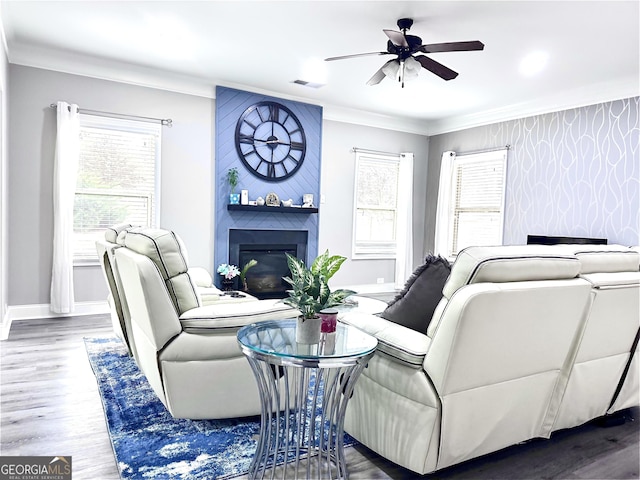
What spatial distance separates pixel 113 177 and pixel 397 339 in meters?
4.36

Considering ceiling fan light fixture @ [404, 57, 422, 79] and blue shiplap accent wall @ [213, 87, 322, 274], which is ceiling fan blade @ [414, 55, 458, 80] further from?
blue shiplap accent wall @ [213, 87, 322, 274]

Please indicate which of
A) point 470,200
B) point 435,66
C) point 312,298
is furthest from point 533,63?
Answer: point 312,298

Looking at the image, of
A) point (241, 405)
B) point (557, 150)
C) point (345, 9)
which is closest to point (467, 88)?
point (557, 150)

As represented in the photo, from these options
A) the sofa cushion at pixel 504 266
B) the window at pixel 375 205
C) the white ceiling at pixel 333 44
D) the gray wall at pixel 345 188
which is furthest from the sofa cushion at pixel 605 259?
the window at pixel 375 205

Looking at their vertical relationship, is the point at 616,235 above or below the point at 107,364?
above

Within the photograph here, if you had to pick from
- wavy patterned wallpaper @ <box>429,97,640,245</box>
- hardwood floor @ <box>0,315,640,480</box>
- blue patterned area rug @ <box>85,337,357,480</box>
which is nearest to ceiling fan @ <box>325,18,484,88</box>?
wavy patterned wallpaper @ <box>429,97,640,245</box>

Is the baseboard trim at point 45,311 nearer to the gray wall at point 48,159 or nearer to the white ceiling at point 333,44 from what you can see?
the gray wall at point 48,159

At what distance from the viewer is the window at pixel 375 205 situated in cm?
707

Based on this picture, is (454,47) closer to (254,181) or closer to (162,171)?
(254,181)

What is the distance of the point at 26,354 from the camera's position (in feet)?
11.5

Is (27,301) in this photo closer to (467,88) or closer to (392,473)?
(392,473)

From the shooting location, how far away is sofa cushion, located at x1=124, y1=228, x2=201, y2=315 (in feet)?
7.34

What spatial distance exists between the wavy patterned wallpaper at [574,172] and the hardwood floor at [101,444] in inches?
123

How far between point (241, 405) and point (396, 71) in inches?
117
